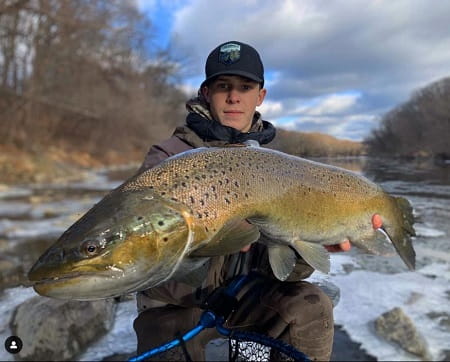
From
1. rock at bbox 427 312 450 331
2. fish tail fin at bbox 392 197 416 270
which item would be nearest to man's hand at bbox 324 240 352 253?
fish tail fin at bbox 392 197 416 270

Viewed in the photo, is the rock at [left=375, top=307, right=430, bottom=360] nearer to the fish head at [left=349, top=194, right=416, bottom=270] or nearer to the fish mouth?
the fish head at [left=349, top=194, right=416, bottom=270]

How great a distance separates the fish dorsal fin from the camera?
1.67 m

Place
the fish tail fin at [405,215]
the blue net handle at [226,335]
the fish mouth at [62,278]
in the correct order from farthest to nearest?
1. the fish tail fin at [405,215]
2. the blue net handle at [226,335]
3. the fish mouth at [62,278]

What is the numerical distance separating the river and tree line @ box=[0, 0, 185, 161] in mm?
15267

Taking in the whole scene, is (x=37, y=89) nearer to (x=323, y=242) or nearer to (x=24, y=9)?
(x=24, y=9)

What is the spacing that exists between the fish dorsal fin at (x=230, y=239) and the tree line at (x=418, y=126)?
12.4ft

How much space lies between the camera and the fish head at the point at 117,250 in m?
1.44

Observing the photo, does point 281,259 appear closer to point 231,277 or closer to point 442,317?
point 231,277

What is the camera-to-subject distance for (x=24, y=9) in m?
19.4

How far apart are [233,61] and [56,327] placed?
3103mm

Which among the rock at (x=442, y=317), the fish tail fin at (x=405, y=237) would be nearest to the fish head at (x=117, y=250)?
the fish tail fin at (x=405, y=237)

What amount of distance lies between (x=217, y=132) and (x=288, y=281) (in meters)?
1.03

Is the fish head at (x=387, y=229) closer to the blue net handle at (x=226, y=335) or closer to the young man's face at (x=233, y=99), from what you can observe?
the blue net handle at (x=226, y=335)

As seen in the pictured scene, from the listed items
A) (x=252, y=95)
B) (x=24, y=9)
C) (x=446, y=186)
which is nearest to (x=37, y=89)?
(x=24, y=9)
